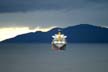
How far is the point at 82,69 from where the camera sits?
99875 mm

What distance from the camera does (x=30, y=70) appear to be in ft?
320

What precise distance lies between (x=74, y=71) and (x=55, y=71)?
15.3 feet

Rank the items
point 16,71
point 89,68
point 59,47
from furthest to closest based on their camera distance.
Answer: point 59,47, point 89,68, point 16,71

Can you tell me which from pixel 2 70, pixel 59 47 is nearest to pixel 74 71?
pixel 2 70

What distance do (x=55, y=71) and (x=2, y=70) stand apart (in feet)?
40.0

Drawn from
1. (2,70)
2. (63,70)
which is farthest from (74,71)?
(2,70)

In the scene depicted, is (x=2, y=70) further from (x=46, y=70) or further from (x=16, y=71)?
(x=46, y=70)

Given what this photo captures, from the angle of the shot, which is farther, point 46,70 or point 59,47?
point 59,47

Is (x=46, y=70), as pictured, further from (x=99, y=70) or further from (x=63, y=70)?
(x=99, y=70)

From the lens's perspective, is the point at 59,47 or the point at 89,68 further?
the point at 59,47

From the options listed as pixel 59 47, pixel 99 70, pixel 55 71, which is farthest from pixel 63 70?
pixel 59 47

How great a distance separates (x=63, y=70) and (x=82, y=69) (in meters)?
4.89

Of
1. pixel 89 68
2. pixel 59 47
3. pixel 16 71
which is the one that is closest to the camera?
pixel 16 71

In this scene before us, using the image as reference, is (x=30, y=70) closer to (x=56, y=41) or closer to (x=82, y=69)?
(x=82, y=69)
